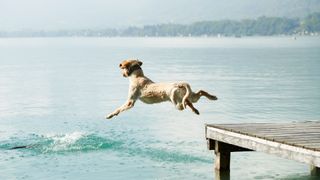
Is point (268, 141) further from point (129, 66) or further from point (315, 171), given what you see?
point (315, 171)

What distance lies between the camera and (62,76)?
62656 mm

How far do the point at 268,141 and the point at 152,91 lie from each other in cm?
307

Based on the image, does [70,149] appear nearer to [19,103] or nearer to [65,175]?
[65,175]

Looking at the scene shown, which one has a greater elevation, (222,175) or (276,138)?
(276,138)

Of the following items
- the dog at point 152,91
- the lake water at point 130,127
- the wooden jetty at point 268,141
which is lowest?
the lake water at point 130,127

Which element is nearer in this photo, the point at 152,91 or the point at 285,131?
the point at 152,91

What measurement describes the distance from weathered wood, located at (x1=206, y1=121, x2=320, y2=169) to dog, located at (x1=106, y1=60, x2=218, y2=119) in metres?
2.15

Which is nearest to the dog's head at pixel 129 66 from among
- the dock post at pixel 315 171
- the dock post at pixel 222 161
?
the dock post at pixel 222 161

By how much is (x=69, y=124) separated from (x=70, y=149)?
23.9ft

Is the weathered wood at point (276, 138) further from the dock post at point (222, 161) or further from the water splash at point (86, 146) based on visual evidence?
the water splash at point (86, 146)

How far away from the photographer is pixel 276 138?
49.3ft

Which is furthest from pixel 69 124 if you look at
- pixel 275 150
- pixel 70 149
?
pixel 275 150

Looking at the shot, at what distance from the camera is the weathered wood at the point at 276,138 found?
14062 millimetres

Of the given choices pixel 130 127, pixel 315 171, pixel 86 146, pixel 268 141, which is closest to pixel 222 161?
pixel 315 171
